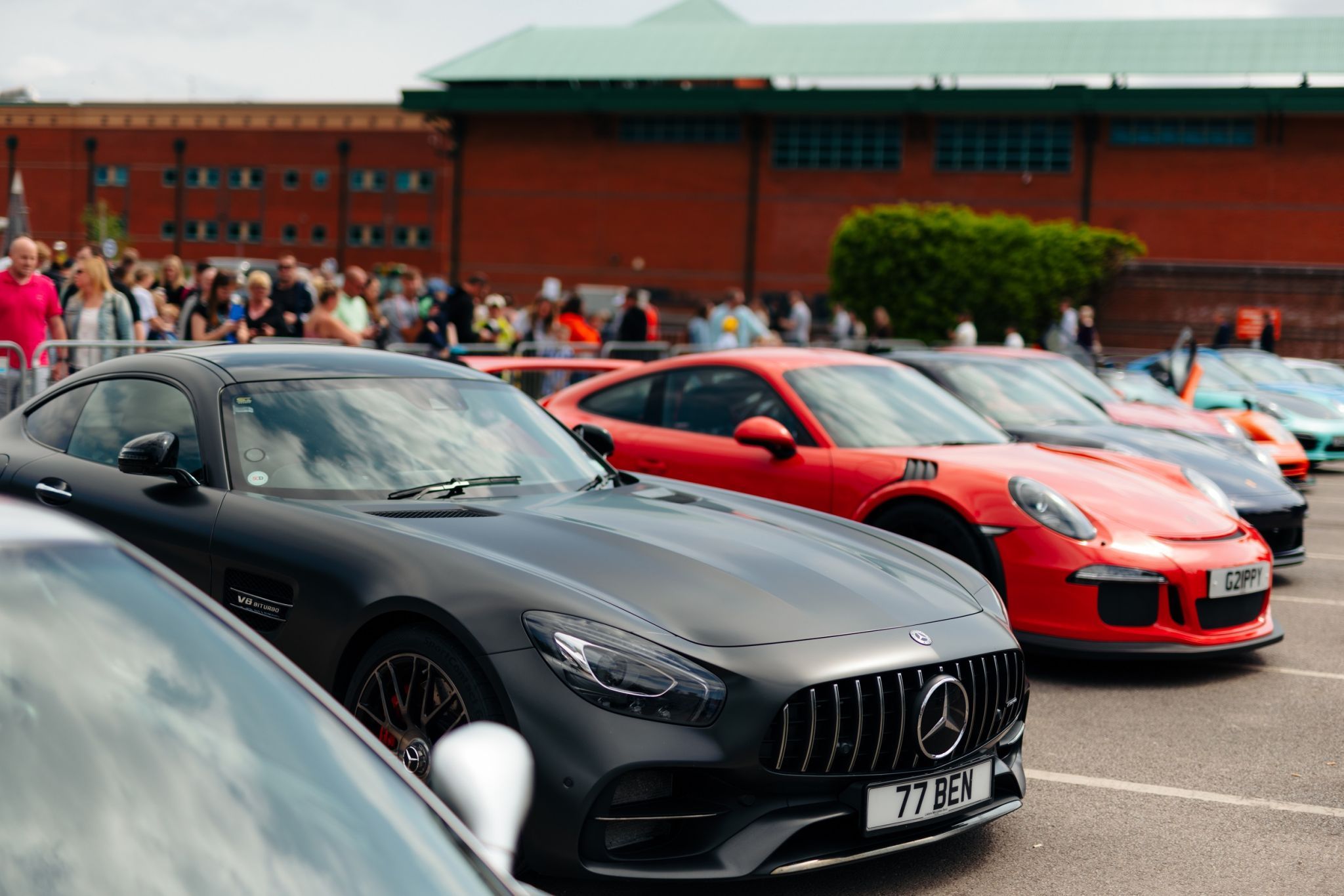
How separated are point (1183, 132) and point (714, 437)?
40386 millimetres

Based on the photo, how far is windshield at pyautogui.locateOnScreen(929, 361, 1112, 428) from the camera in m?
9.05

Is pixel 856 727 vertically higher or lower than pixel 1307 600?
higher

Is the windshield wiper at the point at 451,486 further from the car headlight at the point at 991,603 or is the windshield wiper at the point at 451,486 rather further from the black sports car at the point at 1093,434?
the black sports car at the point at 1093,434

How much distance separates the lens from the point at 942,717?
3.67 m

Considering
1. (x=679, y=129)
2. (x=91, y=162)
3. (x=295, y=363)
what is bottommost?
(x=295, y=363)

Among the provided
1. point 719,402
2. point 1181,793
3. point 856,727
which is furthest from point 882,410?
point 856,727

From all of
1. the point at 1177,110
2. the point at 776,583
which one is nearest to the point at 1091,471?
the point at 776,583

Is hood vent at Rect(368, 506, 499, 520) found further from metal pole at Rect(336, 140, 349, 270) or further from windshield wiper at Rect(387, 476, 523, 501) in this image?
→ metal pole at Rect(336, 140, 349, 270)

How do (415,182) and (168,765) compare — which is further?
(415,182)

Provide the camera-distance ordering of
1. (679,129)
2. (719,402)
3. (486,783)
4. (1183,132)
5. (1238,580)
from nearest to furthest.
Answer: (486,783)
(1238,580)
(719,402)
(1183,132)
(679,129)

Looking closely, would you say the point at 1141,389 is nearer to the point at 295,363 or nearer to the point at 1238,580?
the point at 1238,580

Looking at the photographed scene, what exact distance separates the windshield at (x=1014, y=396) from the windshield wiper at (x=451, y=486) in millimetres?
4989

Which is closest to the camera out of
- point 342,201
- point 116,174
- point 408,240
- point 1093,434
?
point 1093,434

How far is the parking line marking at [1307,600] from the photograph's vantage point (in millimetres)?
8336
